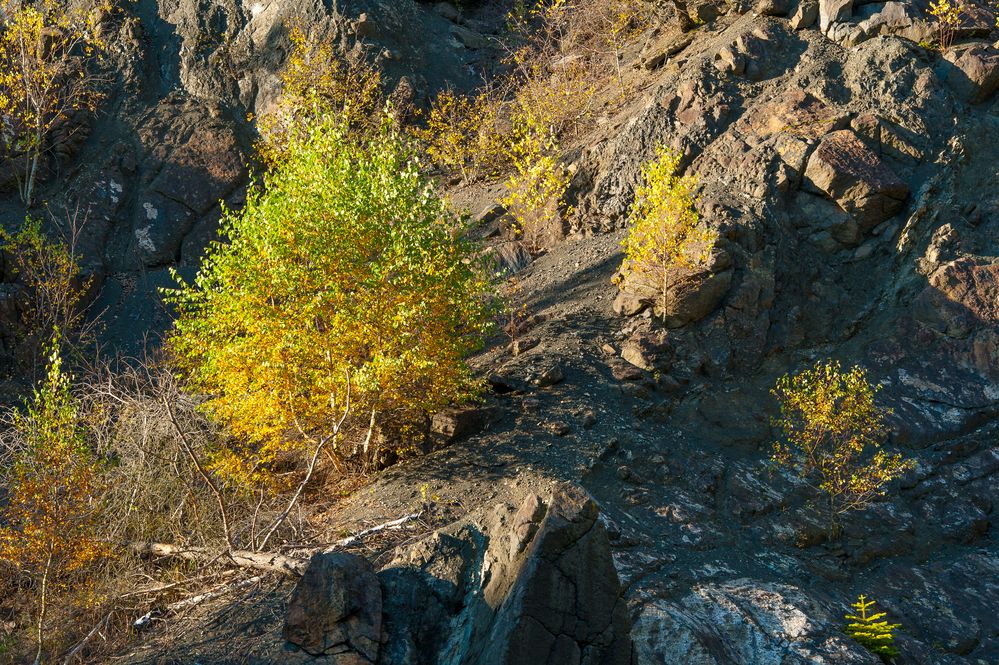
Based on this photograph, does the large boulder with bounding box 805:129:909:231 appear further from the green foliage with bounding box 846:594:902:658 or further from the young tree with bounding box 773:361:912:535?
the green foliage with bounding box 846:594:902:658

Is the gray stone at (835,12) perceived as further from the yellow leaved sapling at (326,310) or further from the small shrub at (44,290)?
the small shrub at (44,290)

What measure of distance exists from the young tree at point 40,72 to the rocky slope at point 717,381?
133 centimetres

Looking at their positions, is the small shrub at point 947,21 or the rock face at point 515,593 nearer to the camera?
the rock face at point 515,593

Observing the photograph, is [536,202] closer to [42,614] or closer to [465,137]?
[465,137]

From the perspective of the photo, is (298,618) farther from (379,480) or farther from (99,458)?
(99,458)

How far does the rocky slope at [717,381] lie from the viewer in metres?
7.37

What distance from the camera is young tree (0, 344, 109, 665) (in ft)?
29.0

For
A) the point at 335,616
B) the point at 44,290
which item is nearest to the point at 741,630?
the point at 335,616

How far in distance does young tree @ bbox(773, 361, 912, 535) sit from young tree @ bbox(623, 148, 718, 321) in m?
2.40

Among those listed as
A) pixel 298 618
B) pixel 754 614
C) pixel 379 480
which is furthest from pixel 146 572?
pixel 754 614

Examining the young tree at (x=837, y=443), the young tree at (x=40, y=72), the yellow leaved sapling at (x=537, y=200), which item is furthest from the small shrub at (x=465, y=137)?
the young tree at (x=837, y=443)

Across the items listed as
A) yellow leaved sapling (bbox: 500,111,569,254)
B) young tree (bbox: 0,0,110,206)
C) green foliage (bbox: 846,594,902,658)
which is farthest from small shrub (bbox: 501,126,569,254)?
young tree (bbox: 0,0,110,206)

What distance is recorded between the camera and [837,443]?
11320 millimetres

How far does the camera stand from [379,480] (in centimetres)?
1134
